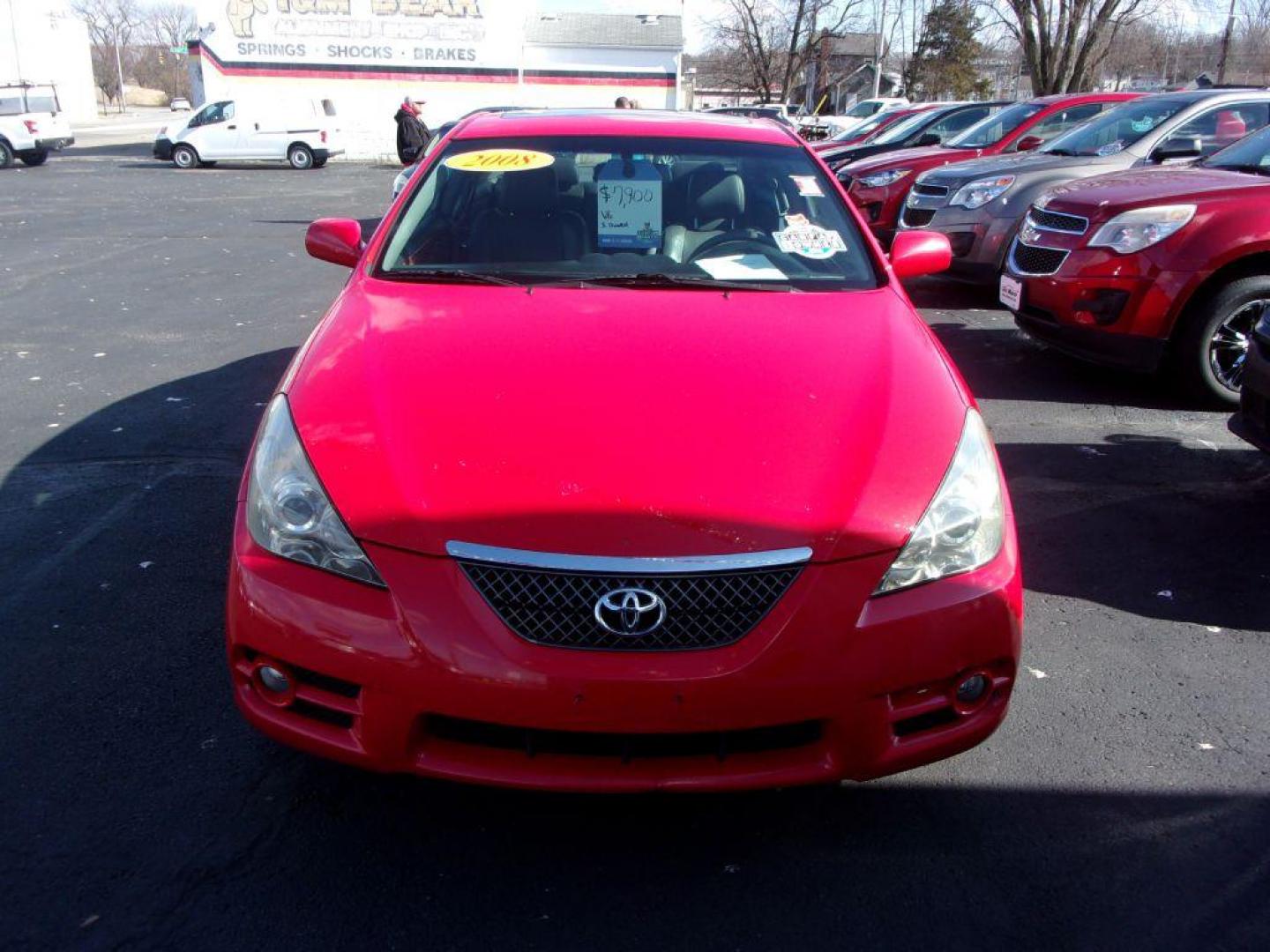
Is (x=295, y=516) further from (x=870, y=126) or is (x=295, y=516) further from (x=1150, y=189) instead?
(x=870, y=126)

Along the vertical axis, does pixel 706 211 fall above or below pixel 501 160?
below

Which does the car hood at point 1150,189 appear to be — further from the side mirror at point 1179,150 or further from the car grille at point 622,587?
the car grille at point 622,587

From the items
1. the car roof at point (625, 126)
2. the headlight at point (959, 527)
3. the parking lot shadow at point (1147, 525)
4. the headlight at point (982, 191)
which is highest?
the car roof at point (625, 126)

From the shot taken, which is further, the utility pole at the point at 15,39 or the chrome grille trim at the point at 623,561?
the utility pole at the point at 15,39

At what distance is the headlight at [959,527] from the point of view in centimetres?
232

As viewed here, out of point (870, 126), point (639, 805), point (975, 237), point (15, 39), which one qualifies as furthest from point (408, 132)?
point (15, 39)

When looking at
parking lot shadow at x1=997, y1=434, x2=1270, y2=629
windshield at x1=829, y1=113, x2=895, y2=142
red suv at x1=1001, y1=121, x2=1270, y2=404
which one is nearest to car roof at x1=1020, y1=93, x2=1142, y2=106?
windshield at x1=829, y1=113, x2=895, y2=142

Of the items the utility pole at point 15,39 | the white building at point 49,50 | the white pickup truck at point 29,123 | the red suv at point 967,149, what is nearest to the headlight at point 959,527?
the red suv at point 967,149

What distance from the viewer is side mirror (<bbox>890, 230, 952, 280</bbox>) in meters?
4.13

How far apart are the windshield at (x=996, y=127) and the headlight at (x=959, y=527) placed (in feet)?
34.5

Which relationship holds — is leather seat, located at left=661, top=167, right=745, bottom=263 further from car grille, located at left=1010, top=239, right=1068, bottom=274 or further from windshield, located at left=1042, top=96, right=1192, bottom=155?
windshield, located at left=1042, top=96, right=1192, bottom=155

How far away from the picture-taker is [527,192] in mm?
3850

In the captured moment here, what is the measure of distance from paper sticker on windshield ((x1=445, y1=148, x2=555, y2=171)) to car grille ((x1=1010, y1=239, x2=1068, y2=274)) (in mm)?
3596

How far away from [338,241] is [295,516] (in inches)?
83.3
